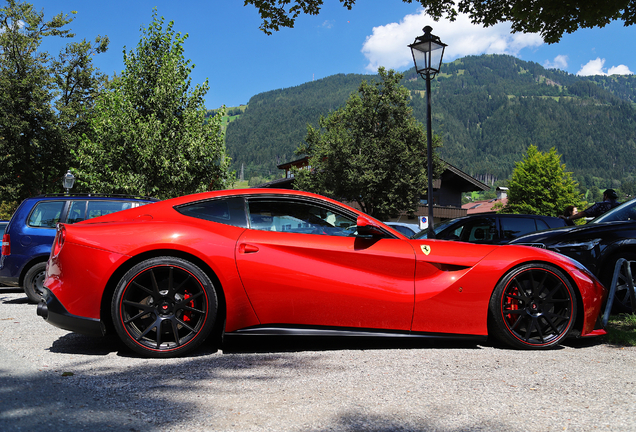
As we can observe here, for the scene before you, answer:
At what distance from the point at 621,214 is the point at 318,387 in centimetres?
544

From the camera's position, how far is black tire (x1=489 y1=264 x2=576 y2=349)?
13.0 feet

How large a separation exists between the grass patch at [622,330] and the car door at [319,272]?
216cm

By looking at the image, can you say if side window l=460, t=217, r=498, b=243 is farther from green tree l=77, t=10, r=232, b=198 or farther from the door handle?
green tree l=77, t=10, r=232, b=198

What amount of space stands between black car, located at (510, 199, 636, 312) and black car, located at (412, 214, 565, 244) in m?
2.33

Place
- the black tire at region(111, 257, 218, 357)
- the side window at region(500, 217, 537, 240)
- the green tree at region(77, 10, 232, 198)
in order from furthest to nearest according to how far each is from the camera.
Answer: the green tree at region(77, 10, 232, 198), the side window at region(500, 217, 537, 240), the black tire at region(111, 257, 218, 357)

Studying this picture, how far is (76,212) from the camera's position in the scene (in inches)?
287

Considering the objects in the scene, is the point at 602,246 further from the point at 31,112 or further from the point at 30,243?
the point at 31,112

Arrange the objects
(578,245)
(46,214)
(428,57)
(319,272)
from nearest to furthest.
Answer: (319,272) < (578,245) < (46,214) < (428,57)

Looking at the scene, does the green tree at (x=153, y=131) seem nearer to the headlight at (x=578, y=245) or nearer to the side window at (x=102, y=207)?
the side window at (x=102, y=207)

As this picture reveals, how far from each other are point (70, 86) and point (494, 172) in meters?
166

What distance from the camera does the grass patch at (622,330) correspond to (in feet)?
14.0

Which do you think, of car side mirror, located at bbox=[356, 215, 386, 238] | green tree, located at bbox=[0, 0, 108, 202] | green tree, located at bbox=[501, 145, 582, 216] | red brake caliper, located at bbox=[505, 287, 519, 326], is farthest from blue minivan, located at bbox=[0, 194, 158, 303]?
green tree, located at bbox=[501, 145, 582, 216]

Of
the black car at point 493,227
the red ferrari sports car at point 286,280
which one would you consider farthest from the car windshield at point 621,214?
the red ferrari sports car at point 286,280

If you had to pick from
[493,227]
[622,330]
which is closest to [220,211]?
[622,330]
